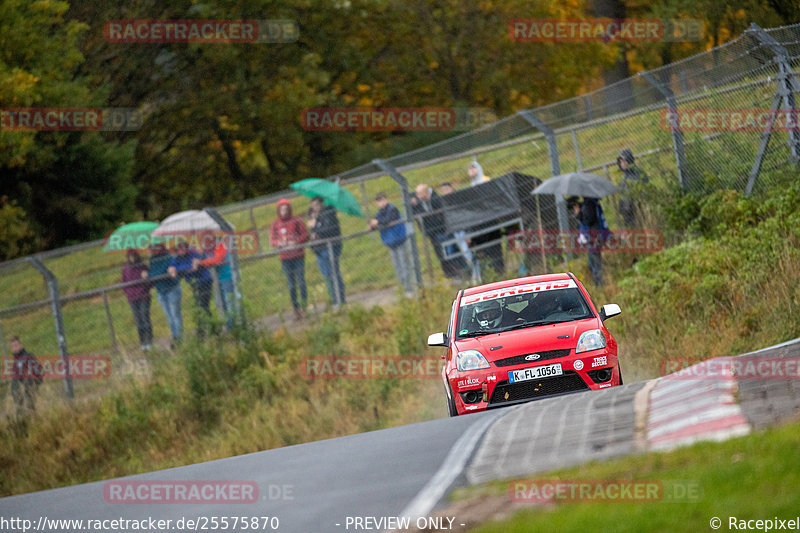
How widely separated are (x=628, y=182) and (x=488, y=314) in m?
5.97

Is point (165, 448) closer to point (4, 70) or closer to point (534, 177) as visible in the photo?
point (534, 177)

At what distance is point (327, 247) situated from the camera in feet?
61.7

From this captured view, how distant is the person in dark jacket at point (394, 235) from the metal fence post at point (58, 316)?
5.74 m

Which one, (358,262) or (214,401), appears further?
(358,262)

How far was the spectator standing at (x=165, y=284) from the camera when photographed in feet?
61.9

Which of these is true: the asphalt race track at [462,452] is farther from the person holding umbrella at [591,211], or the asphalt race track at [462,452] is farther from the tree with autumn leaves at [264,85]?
the tree with autumn leaves at [264,85]

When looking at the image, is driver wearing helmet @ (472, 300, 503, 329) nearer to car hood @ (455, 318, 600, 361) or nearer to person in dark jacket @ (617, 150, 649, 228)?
car hood @ (455, 318, 600, 361)

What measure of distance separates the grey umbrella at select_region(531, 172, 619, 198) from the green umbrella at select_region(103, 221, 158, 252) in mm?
7424

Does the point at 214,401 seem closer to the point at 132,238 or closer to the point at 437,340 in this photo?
the point at 132,238

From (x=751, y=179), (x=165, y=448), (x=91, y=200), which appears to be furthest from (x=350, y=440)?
(x=91, y=200)

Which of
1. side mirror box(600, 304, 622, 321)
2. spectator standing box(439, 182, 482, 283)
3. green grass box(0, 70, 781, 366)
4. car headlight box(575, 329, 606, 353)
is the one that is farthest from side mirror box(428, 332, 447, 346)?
green grass box(0, 70, 781, 366)

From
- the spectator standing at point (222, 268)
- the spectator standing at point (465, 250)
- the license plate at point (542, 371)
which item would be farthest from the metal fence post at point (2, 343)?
the license plate at point (542, 371)

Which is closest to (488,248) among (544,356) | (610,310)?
(610,310)

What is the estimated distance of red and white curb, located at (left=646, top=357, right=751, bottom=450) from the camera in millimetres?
7211
